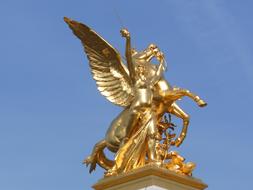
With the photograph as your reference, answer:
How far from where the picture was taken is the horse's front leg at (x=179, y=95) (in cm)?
1477

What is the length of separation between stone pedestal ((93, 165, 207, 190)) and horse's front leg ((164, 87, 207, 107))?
1.24m

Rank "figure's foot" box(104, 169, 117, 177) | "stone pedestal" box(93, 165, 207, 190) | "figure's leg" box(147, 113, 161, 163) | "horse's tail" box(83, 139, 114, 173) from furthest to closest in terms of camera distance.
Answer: "horse's tail" box(83, 139, 114, 173), "figure's foot" box(104, 169, 117, 177), "figure's leg" box(147, 113, 161, 163), "stone pedestal" box(93, 165, 207, 190)

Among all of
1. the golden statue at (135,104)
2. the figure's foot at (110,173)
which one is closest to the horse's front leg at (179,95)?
the golden statue at (135,104)

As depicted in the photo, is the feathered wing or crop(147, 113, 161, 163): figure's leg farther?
the feathered wing

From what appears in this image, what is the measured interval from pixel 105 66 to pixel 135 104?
118 centimetres

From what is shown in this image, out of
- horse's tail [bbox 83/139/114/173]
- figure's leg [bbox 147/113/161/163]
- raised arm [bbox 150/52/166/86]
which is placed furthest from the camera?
horse's tail [bbox 83/139/114/173]

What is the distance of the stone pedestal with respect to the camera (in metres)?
14.1

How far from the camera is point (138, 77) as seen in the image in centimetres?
1520

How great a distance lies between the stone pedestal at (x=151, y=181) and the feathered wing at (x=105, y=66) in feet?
4.91

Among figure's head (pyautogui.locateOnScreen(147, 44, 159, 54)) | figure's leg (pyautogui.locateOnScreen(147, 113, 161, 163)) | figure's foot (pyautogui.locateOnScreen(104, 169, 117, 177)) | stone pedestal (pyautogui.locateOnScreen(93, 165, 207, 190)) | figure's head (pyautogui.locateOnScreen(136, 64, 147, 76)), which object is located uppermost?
figure's head (pyautogui.locateOnScreen(147, 44, 159, 54))

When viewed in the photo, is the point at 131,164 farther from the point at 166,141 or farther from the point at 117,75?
the point at 117,75

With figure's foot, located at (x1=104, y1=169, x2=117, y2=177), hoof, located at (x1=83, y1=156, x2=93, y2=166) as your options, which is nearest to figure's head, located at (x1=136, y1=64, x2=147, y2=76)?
hoof, located at (x1=83, y1=156, x2=93, y2=166)

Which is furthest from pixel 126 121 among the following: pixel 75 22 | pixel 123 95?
pixel 75 22

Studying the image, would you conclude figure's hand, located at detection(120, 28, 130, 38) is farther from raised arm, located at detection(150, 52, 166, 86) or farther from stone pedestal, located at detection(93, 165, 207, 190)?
stone pedestal, located at detection(93, 165, 207, 190)
